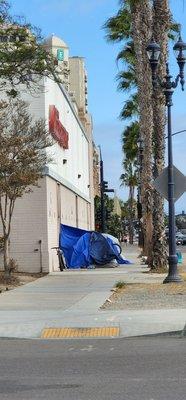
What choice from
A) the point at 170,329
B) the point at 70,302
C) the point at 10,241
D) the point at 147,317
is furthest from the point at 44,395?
the point at 10,241

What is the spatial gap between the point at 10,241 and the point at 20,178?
759 centimetres

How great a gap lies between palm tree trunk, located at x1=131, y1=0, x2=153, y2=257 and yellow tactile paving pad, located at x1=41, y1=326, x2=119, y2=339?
1463cm

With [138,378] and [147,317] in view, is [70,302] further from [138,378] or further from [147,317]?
[138,378]

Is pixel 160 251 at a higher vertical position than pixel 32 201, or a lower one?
lower

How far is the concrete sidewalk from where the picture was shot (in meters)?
12.3

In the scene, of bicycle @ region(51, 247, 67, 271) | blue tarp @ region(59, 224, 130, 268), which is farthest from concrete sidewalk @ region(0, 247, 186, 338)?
blue tarp @ region(59, 224, 130, 268)

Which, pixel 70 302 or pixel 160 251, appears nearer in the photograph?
pixel 70 302

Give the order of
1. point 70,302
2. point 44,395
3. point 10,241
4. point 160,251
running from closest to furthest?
1. point 44,395
2. point 70,302
3. point 160,251
4. point 10,241

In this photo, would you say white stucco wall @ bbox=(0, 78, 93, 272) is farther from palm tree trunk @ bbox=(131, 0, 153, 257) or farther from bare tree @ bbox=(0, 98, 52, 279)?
palm tree trunk @ bbox=(131, 0, 153, 257)

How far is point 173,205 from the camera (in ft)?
64.1

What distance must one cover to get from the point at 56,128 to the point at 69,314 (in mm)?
19311

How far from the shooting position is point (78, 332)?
12.2 m

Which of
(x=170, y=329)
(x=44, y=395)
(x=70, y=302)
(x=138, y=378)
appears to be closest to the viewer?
(x=44, y=395)

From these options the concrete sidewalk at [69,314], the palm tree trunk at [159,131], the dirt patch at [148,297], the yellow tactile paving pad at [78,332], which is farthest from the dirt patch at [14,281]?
the yellow tactile paving pad at [78,332]
